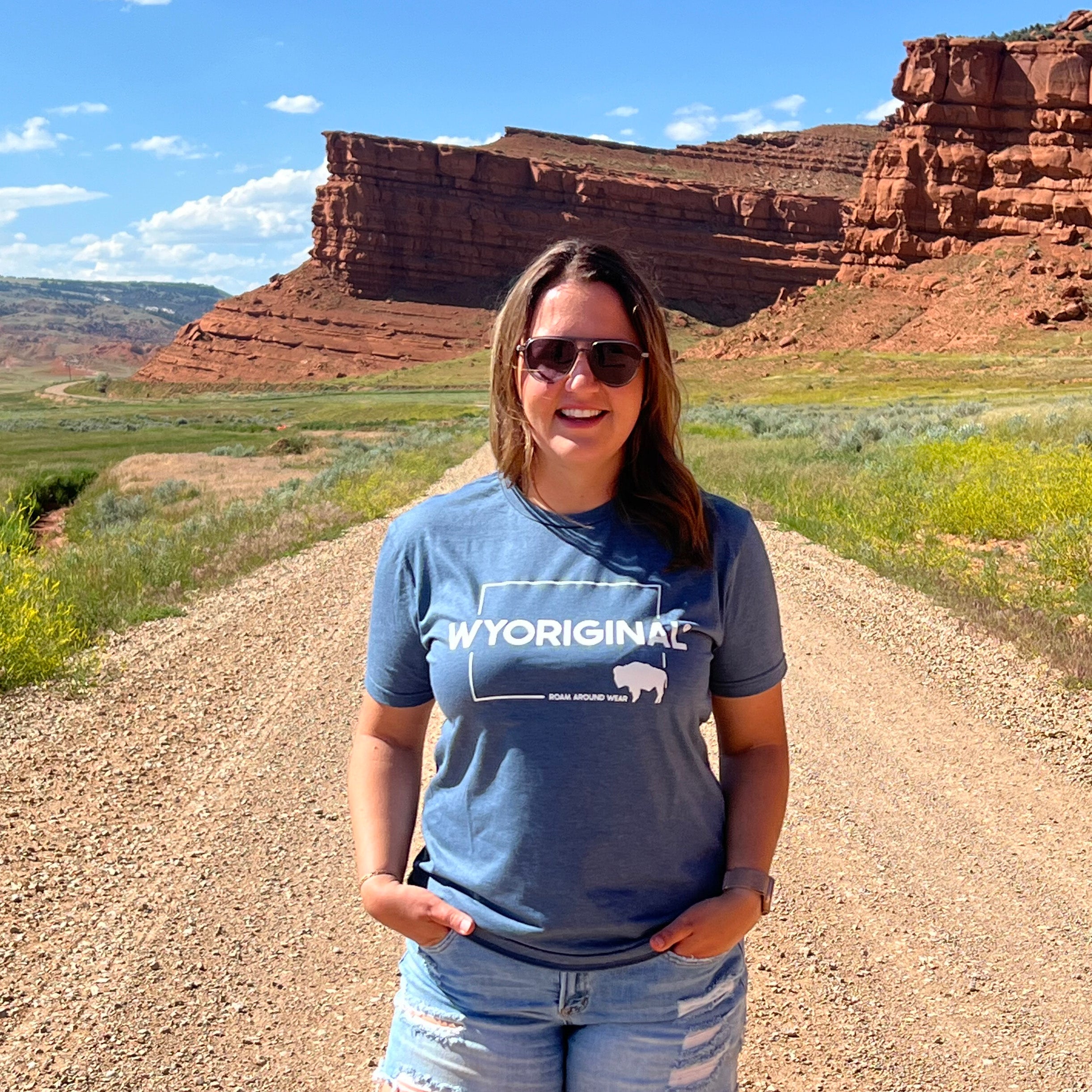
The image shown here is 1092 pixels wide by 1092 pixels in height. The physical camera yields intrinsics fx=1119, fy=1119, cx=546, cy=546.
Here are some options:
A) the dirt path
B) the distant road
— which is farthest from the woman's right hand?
the distant road

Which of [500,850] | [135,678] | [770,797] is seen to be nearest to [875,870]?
[770,797]

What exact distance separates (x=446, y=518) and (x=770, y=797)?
3.05ft

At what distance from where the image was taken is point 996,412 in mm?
26375

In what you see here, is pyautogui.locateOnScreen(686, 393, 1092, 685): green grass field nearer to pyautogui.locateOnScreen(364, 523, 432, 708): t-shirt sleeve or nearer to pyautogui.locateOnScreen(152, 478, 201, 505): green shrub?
pyautogui.locateOnScreen(364, 523, 432, 708): t-shirt sleeve

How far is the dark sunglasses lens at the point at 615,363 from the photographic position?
2451mm

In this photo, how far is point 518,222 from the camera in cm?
12150

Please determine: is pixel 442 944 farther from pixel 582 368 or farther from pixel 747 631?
pixel 582 368

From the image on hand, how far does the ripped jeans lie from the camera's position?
2139 mm

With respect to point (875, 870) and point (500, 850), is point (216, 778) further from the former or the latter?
point (500, 850)

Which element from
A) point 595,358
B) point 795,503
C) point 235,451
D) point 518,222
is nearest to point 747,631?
point 595,358

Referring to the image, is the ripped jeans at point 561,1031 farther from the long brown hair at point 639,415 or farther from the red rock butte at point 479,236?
the red rock butte at point 479,236

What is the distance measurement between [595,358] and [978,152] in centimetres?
8976

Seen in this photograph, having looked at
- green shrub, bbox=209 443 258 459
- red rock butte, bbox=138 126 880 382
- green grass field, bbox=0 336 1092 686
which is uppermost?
red rock butte, bbox=138 126 880 382

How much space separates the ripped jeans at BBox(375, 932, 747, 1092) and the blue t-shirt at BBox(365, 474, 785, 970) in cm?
5
